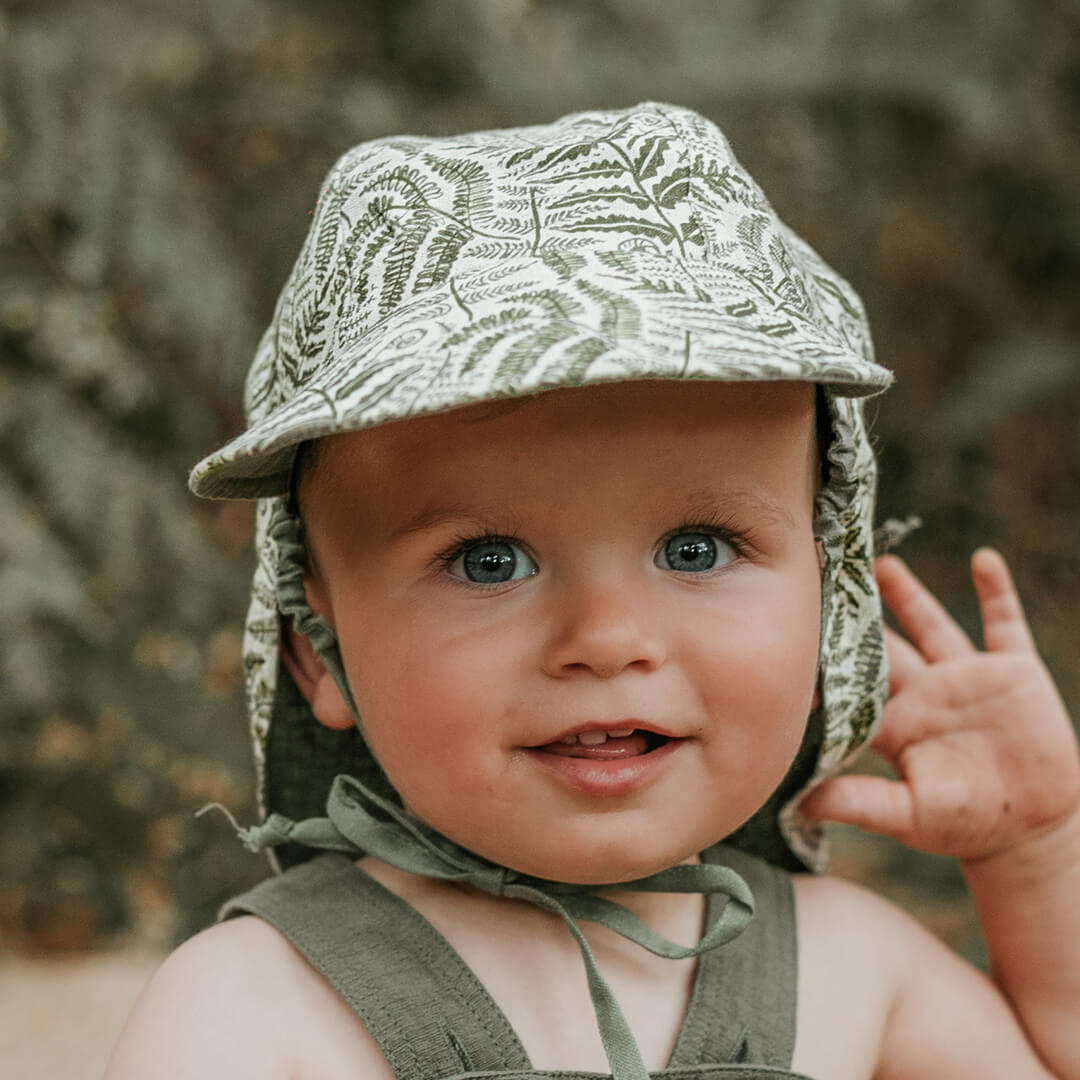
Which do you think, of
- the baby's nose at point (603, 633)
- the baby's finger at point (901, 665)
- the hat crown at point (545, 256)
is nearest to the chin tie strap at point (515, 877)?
the baby's nose at point (603, 633)

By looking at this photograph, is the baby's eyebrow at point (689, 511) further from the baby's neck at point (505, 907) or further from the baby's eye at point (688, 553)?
the baby's neck at point (505, 907)

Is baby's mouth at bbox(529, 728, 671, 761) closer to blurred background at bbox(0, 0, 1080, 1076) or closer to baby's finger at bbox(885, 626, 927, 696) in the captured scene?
baby's finger at bbox(885, 626, 927, 696)

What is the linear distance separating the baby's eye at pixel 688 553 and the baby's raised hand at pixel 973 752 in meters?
0.55

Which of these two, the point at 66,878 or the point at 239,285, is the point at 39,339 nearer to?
the point at 239,285

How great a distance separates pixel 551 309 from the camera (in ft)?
3.43

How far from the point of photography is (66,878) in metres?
2.85

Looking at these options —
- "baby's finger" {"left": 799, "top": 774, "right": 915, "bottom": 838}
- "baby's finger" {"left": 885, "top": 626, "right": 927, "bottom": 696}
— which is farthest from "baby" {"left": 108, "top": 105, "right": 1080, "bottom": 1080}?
"baby's finger" {"left": 885, "top": 626, "right": 927, "bottom": 696}

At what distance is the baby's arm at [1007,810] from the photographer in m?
1.56

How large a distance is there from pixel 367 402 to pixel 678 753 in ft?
1.35

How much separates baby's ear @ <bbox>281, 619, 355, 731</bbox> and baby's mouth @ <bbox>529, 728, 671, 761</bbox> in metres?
0.27

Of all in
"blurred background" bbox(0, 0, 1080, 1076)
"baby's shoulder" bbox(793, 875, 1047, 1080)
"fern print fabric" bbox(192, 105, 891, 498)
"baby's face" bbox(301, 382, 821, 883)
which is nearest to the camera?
"fern print fabric" bbox(192, 105, 891, 498)

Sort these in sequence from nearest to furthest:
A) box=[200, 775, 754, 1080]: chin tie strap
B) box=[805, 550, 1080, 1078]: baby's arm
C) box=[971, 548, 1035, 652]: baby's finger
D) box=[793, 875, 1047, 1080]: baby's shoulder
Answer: box=[200, 775, 754, 1080]: chin tie strap < box=[793, 875, 1047, 1080]: baby's shoulder < box=[805, 550, 1080, 1078]: baby's arm < box=[971, 548, 1035, 652]: baby's finger

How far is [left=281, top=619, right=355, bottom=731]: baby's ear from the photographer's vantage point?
1346mm

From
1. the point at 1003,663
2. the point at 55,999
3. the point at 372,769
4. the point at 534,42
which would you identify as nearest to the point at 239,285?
the point at 534,42
